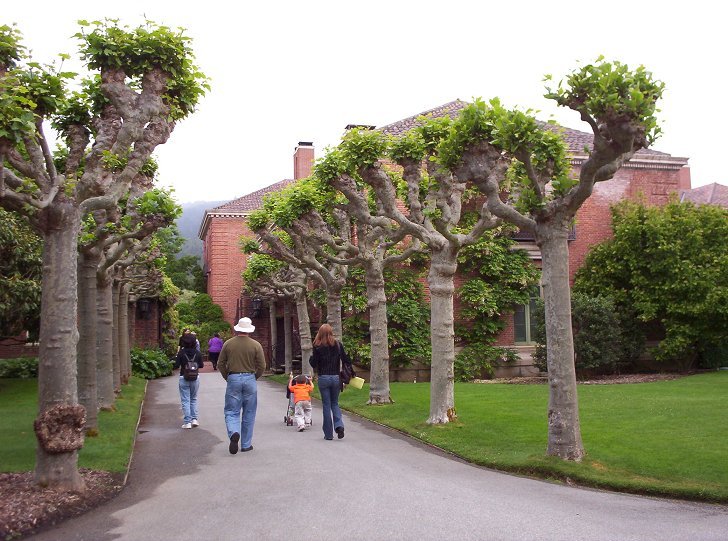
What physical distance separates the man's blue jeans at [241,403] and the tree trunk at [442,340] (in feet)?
11.9

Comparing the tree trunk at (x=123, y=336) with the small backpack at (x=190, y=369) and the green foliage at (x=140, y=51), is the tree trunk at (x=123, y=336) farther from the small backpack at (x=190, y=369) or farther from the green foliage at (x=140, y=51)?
the green foliage at (x=140, y=51)

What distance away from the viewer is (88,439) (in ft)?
34.4

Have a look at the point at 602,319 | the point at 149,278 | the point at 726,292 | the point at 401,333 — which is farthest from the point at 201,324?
the point at 726,292

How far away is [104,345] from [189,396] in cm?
232

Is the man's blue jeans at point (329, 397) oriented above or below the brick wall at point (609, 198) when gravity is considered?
below

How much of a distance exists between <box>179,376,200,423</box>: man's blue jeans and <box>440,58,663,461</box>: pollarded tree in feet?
20.9

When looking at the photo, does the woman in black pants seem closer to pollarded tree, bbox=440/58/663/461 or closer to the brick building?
pollarded tree, bbox=440/58/663/461

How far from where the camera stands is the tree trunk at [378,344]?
15.4 m

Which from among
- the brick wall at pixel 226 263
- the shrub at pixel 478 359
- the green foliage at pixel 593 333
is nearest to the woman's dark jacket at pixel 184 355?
the green foliage at pixel 593 333

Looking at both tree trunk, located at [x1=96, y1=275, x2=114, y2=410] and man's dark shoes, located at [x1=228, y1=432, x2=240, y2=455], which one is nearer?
man's dark shoes, located at [x1=228, y1=432, x2=240, y2=455]

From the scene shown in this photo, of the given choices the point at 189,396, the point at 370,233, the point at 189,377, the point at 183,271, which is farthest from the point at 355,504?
the point at 183,271

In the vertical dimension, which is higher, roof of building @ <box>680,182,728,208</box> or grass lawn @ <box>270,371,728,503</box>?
roof of building @ <box>680,182,728,208</box>

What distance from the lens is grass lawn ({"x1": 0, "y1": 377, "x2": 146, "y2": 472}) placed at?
873 centimetres

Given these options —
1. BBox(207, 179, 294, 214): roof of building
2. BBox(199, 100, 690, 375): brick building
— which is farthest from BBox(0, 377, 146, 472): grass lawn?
BBox(207, 179, 294, 214): roof of building
